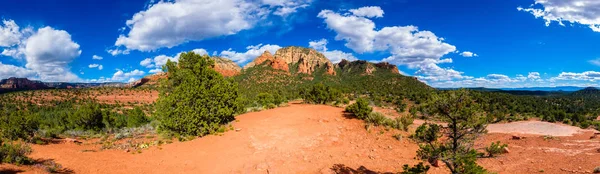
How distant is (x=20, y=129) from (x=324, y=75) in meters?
96.4

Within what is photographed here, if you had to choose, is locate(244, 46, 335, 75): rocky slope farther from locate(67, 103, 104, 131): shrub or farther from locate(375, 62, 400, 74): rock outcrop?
locate(67, 103, 104, 131): shrub

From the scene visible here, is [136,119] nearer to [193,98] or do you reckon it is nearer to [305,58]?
[193,98]

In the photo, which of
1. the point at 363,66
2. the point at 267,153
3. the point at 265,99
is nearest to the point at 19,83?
the point at 363,66

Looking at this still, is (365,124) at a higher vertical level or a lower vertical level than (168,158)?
higher

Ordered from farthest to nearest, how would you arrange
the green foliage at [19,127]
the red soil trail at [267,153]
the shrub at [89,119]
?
the shrub at [89,119], the green foliage at [19,127], the red soil trail at [267,153]

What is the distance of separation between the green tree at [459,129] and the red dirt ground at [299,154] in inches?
125

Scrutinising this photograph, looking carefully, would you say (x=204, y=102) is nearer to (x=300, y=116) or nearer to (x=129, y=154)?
(x=129, y=154)

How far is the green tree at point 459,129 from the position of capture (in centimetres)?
650

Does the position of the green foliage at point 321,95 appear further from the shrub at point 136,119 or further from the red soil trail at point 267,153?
the shrub at point 136,119

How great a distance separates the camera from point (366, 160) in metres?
12.3

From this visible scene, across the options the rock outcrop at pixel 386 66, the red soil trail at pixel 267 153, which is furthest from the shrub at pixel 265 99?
the rock outcrop at pixel 386 66

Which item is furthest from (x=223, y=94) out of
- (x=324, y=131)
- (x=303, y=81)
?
(x=303, y=81)

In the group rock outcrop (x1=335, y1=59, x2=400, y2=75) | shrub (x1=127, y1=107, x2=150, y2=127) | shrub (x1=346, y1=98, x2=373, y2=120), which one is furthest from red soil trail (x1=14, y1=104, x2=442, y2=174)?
rock outcrop (x1=335, y1=59, x2=400, y2=75)

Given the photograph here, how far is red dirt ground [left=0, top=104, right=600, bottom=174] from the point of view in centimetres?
1164
